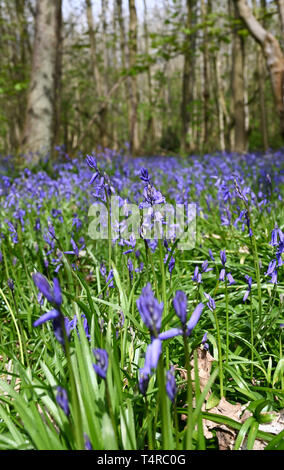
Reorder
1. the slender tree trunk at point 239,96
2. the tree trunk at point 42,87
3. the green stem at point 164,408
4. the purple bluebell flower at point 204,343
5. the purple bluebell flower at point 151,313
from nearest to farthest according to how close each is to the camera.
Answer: the purple bluebell flower at point 151,313 < the green stem at point 164,408 < the purple bluebell flower at point 204,343 < the tree trunk at point 42,87 < the slender tree trunk at point 239,96

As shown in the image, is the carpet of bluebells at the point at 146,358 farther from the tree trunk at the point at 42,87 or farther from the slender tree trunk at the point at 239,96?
the slender tree trunk at the point at 239,96

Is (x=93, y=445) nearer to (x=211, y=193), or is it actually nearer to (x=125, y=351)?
(x=125, y=351)

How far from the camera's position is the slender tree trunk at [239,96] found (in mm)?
11930

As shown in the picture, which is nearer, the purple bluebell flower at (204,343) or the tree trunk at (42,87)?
the purple bluebell flower at (204,343)

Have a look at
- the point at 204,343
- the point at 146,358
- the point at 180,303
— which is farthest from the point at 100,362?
the point at 204,343

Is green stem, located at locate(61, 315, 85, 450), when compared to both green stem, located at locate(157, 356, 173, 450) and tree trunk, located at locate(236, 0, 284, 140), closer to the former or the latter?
green stem, located at locate(157, 356, 173, 450)

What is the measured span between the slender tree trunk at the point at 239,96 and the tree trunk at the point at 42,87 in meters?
6.10

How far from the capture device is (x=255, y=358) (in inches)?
72.7

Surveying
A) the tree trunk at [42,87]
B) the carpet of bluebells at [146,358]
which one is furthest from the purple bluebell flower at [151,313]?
the tree trunk at [42,87]

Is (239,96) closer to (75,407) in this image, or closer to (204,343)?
(204,343)

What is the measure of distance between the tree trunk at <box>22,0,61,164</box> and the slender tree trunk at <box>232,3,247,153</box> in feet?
20.0

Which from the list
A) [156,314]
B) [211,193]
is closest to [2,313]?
[156,314]
